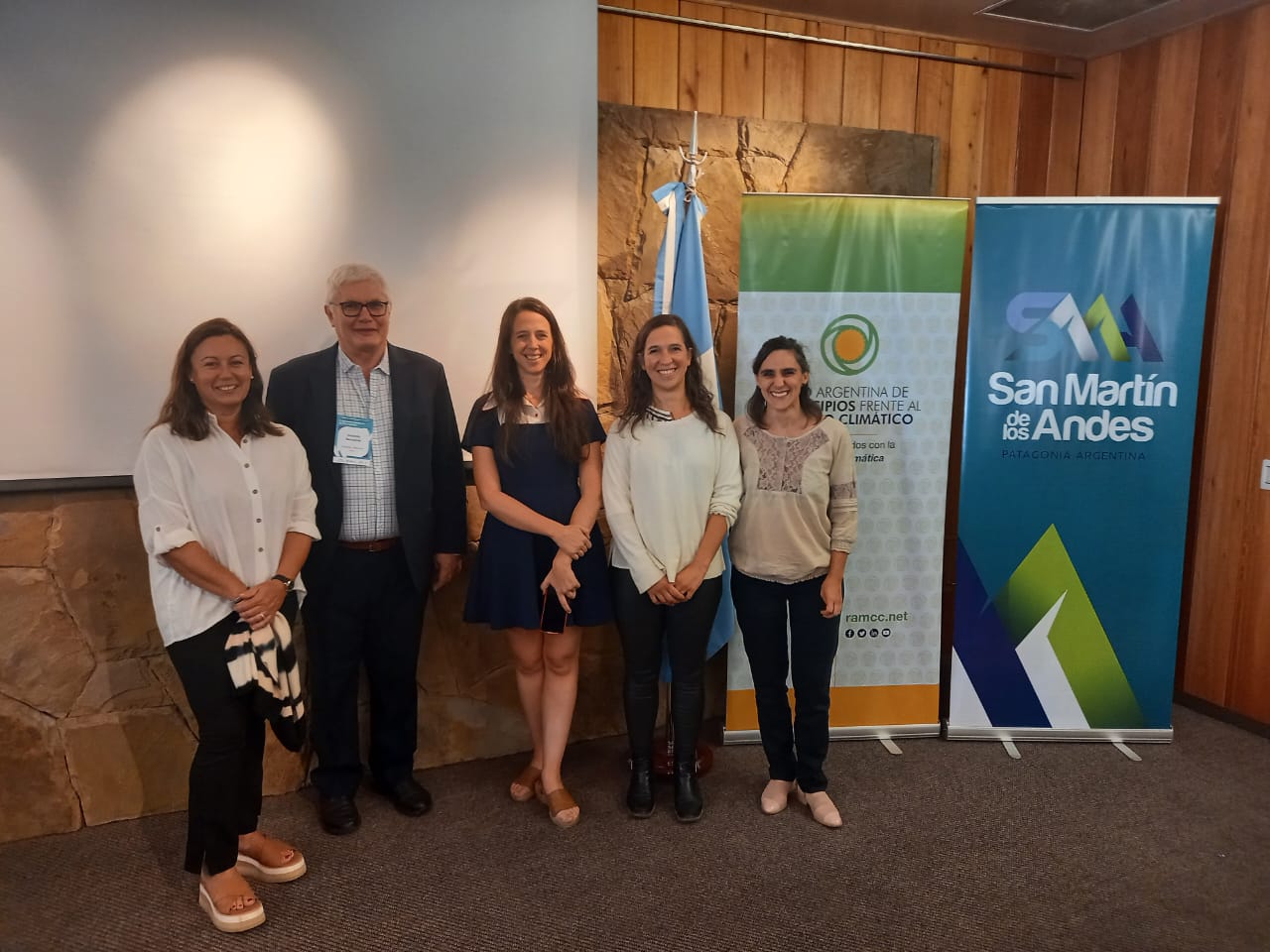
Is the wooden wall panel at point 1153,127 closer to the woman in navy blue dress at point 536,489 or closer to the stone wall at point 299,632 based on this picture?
the stone wall at point 299,632

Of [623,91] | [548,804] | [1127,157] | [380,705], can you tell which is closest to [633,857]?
[548,804]

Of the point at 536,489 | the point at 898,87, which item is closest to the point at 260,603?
the point at 536,489

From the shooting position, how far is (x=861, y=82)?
11.0 feet

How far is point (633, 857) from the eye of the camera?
7.85 feet

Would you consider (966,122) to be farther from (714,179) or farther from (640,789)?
(640,789)

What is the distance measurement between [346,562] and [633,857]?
1.15m

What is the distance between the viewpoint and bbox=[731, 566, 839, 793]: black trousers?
98.4 inches

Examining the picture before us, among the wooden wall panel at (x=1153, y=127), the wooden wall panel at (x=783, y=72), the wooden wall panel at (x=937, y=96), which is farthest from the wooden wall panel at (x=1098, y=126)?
the wooden wall panel at (x=783, y=72)

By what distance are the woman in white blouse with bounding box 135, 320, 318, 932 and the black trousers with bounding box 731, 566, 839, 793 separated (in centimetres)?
129

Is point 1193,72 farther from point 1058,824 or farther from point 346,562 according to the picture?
point 346,562

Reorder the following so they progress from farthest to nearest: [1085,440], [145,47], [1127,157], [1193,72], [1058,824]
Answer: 1. [1127,157]
2. [1193,72]
3. [1085,440]
4. [1058,824]
5. [145,47]

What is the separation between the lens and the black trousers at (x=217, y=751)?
2.04m

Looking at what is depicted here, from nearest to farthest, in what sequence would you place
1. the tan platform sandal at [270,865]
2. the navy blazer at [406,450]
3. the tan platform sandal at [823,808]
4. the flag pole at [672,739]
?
1. the tan platform sandal at [270,865]
2. the navy blazer at [406,450]
3. the tan platform sandal at [823,808]
4. the flag pole at [672,739]

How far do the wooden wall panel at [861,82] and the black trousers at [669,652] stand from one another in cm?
200
